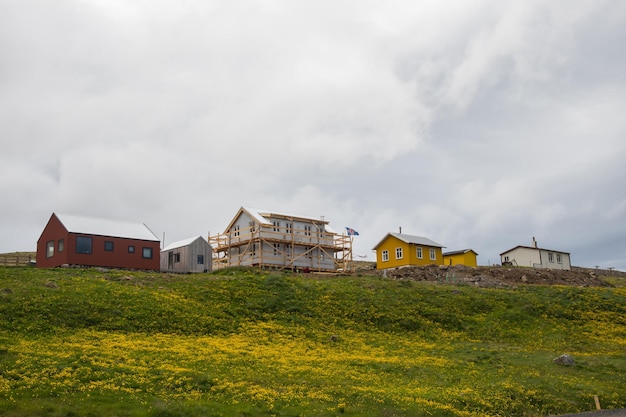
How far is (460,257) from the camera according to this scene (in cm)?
9300

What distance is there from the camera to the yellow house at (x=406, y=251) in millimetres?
84875

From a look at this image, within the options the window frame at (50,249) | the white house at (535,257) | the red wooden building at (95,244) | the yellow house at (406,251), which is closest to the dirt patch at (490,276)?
the yellow house at (406,251)

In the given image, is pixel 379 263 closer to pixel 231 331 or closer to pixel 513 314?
pixel 513 314

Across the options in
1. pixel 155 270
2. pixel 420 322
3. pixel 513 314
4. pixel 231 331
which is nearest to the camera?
pixel 231 331

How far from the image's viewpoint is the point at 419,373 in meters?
34.4

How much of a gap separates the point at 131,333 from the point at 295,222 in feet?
143

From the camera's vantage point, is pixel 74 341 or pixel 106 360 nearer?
pixel 106 360

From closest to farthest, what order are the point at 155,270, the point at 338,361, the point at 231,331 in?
the point at 338,361, the point at 231,331, the point at 155,270

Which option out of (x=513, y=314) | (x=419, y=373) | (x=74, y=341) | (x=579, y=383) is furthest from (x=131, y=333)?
(x=513, y=314)

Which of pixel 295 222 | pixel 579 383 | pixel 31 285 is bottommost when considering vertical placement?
pixel 579 383

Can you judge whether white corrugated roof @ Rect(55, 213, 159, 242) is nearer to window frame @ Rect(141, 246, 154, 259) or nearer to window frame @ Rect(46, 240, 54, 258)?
window frame @ Rect(141, 246, 154, 259)

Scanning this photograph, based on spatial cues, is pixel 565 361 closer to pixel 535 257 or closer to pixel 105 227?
pixel 105 227

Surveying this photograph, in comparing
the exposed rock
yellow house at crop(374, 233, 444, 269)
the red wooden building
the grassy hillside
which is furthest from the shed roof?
the exposed rock

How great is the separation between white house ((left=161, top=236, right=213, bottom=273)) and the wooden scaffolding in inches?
193
